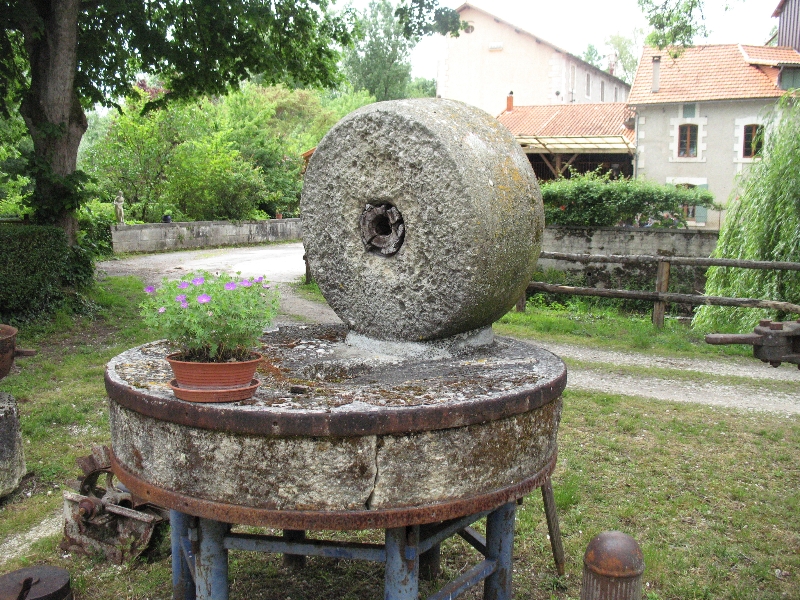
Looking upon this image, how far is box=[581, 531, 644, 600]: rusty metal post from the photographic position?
2156mm

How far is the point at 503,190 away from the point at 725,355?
20.2 ft

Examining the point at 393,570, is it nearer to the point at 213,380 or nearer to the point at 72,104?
the point at 213,380

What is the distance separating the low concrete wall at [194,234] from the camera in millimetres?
19250

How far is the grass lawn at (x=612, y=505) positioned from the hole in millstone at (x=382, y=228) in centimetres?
174

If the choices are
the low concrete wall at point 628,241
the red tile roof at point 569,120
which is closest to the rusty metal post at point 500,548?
the low concrete wall at point 628,241

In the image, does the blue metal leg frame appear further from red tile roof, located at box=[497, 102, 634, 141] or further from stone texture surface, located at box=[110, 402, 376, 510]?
red tile roof, located at box=[497, 102, 634, 141]

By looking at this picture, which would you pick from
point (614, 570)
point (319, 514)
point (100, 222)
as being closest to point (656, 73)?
point (100, 222)

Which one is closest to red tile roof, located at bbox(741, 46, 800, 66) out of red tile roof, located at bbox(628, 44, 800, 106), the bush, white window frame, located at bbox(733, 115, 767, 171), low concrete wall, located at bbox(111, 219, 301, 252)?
red tile roof, located at bbox(628, 44, 800, 106)

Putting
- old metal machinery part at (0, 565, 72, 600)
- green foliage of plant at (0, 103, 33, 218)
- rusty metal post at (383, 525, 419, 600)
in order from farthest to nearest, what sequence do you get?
green foliage of plant at (0, 103, 33, 218), old metal machinery part at (0, 565, 72, 600), rusty metal post at (383, 525, 419, 600)

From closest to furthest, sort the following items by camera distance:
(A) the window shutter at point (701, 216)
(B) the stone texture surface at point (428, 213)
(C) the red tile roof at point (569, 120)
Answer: (B) the stone texture surface at point (428, 213) < (A) the window shutter at point (701, 216) < (C) the red tile roof at point (569, 120)

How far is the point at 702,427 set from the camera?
243 inches

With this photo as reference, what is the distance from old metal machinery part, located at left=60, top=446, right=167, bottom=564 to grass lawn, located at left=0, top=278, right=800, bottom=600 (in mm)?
89

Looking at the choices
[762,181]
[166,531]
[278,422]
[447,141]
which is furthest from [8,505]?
[762,181]

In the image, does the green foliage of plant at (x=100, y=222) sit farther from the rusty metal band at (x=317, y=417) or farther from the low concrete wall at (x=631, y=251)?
the rusty metal band at (x=317, y=417)
